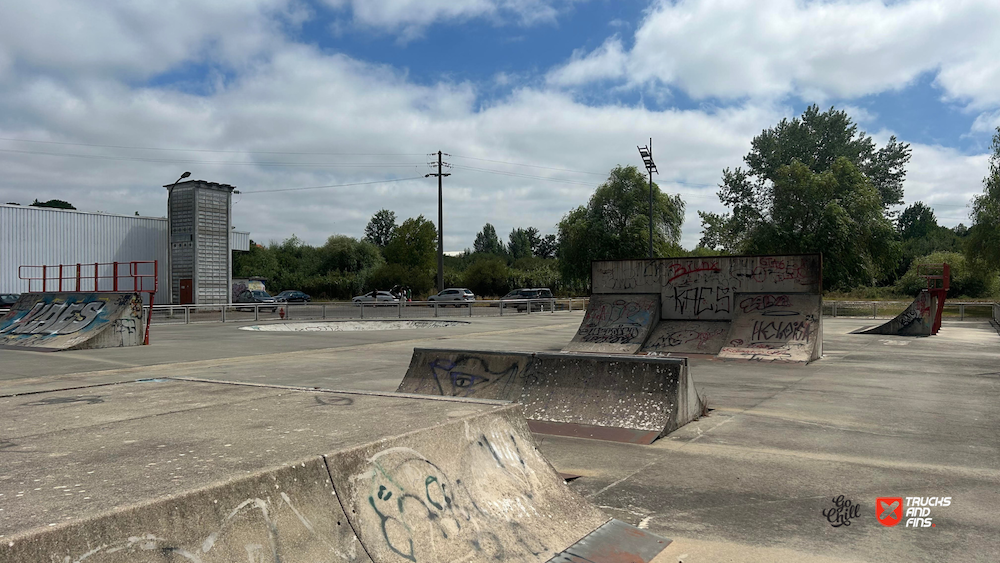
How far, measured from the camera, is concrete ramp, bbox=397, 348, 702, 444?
6.66m

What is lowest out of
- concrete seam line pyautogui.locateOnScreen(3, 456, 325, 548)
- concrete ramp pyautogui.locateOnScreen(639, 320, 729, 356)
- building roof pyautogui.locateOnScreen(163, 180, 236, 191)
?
concrete ramp pyautogui.locateOnScreen(639, 320, 729, 356)

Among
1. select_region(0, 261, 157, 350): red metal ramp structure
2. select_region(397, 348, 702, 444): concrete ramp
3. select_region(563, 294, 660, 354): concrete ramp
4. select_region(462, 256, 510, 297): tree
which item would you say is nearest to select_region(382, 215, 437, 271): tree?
select_region(462, 256, 510, 297): tree

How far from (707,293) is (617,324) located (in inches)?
87.5

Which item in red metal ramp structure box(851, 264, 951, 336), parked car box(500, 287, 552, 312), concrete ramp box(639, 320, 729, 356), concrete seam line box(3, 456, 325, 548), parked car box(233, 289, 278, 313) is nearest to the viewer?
concrete seam line box(3, 456, 325, 548)

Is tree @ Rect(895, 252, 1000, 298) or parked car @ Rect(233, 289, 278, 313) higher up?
tree @ Rect(895, 252, 1000, 298)

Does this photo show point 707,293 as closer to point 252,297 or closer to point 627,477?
point 627,477

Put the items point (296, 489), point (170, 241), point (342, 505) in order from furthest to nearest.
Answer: point (170, 241) < point (342, 505) < point (296, 489)

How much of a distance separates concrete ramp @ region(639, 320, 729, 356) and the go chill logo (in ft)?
31.3

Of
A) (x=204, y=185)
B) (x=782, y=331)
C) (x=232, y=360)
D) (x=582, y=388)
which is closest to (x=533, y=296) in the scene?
(x=204, y=185)

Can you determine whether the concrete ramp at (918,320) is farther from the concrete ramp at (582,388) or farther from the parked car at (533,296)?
the parked car at (533,296)

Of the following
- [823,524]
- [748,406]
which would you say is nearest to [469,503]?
[823,524]

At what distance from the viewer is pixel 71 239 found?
38.2 meters

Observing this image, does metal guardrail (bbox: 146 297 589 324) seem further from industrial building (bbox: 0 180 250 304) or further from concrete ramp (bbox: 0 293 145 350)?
concrete ramp (bbox: 0 293 145 350)

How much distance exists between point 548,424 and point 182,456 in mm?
4140
